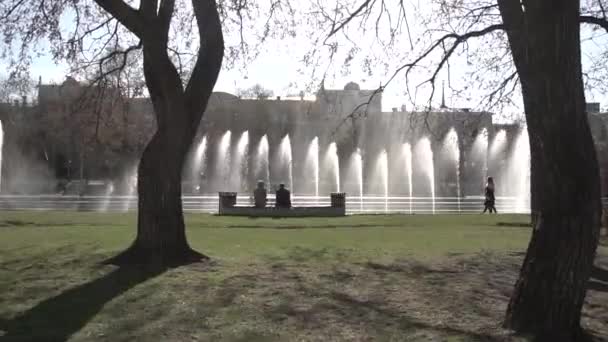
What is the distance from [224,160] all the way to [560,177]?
54137 mm

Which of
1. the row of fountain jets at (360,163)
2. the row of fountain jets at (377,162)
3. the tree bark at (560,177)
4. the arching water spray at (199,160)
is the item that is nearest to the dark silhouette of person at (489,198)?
the row of fountain jets at (377,162)

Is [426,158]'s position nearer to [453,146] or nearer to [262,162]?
[453,146]

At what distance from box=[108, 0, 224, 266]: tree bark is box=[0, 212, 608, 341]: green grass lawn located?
64cm

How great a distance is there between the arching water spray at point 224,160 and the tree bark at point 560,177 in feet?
160

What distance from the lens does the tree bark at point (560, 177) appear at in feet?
22.2

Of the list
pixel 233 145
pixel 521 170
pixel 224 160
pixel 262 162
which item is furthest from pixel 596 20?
pixel 233 145

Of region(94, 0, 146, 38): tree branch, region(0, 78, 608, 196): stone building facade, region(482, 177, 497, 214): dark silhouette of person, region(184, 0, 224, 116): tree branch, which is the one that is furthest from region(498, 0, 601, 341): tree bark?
region(0, 78, 608, 196): stone building facade

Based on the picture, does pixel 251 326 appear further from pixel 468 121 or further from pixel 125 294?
pixel 468 121

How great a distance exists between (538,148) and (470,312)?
2256 millimetres

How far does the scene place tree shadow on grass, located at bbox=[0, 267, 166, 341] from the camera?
7.35 meters

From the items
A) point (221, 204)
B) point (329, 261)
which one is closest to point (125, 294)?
point (329, 261)

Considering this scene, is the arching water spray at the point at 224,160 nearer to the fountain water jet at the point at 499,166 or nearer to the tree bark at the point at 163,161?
the fountain water jet at the point at 499,166

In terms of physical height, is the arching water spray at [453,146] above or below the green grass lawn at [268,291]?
above

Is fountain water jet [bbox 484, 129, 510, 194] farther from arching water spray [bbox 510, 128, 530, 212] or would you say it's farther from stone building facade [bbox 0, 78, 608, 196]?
arching water spray [bbox 510, 128, 530, 212]
